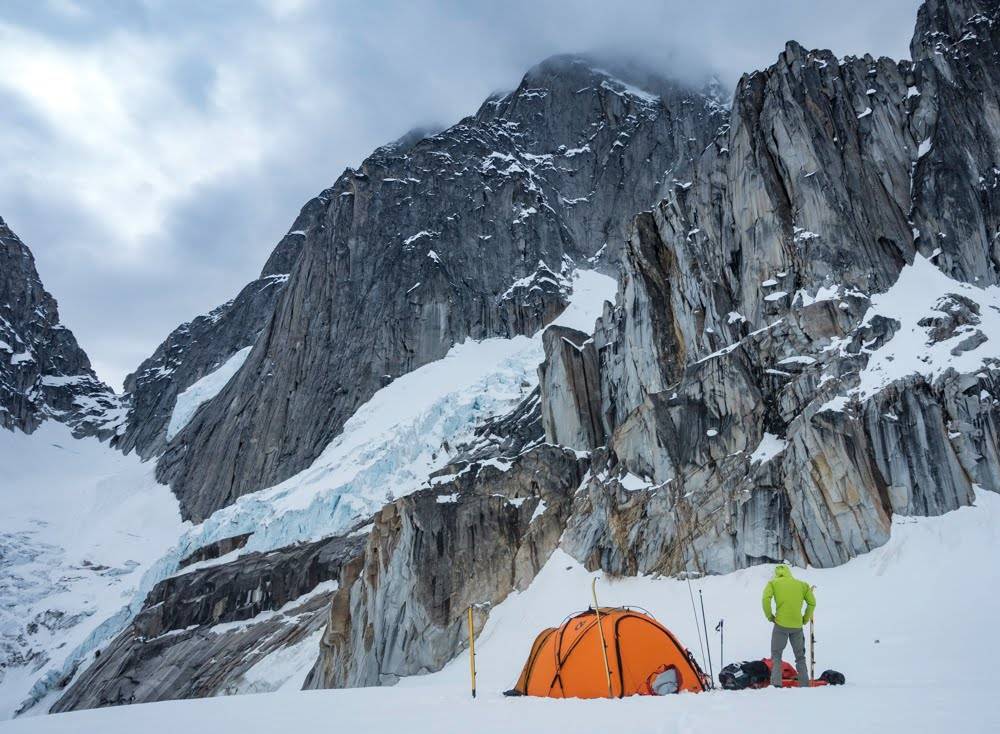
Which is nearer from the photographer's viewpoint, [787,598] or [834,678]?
[834,678]

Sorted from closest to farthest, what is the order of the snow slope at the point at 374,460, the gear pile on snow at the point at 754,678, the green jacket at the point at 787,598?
the gear pile on snow at the point at 754,678
the green jacket at the point at 787,598
the snow slope at the point at 374,460

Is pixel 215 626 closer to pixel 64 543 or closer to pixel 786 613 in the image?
pixel 786 613

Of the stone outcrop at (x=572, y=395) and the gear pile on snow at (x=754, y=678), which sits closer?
the gear pile on snow at (x=754, y=678)

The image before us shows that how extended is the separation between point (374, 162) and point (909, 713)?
102 meters

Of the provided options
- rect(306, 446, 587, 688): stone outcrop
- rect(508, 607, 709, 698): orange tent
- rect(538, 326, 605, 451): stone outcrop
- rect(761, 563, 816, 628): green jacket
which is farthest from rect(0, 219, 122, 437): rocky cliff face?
rect(761, 563, 816, 628): green jacket

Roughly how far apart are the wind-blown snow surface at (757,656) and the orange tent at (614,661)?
127cm

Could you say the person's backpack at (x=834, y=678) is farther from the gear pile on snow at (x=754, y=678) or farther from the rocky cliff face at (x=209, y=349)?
the rocky cliff face at (x=209, y=349)

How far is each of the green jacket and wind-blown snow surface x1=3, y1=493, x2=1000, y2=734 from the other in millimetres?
1076

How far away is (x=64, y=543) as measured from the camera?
9475 centimetres

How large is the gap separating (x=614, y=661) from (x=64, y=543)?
106 meters

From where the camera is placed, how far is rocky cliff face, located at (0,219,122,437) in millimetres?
137750

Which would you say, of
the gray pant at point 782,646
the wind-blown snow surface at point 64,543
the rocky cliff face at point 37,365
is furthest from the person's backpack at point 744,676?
the rocky cliff face at point 37,365

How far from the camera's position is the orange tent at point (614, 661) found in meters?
11.1

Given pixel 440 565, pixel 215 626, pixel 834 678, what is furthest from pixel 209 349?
pixel 834 678
